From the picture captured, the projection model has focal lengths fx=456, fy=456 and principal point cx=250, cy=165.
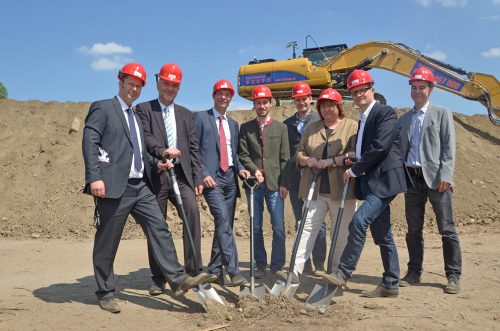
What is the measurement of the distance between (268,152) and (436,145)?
1915mm

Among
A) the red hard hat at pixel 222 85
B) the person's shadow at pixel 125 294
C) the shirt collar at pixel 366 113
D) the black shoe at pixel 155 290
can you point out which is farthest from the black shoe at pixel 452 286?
the red hard hat at pixel 222 85

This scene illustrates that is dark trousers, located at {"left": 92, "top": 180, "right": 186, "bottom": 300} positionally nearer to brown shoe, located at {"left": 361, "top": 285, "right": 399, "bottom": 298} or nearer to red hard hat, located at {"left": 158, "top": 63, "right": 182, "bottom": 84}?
red hard hat, located at {"left": 158, "top": 63, "right": 182, "bottom": 84}

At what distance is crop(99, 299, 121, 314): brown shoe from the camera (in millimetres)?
4384

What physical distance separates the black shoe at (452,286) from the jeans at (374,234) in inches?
24.1

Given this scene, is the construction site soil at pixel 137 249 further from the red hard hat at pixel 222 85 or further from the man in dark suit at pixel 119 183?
the red hard hat at pixel 222 85

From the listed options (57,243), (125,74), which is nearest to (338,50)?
(57,243)

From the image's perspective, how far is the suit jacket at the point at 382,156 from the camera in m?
4.50

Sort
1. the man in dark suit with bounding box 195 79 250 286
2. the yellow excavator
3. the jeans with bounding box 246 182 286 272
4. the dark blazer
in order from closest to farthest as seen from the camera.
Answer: the man in dark suit with bounding box 195 79 250 286, the dark blazer, the jeans with bounding box 246 182 286 272, the yellow excavator

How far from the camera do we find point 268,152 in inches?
221

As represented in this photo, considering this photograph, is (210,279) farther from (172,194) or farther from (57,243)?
(57,243)

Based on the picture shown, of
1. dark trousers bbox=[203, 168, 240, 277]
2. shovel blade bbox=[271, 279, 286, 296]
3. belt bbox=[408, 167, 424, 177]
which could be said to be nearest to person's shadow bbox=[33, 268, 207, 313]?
dark trousers bbox=[203, 168, 240, 277]

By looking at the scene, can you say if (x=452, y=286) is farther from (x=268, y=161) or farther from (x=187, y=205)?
(x=187, y=205)

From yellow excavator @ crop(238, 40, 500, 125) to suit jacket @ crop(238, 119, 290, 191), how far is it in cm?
835

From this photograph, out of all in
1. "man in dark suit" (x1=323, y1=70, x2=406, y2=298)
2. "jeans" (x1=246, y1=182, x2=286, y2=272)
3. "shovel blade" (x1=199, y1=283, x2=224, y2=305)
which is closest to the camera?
"shovel blade" (x1=199, y1=283, x2=224, y2=305)
